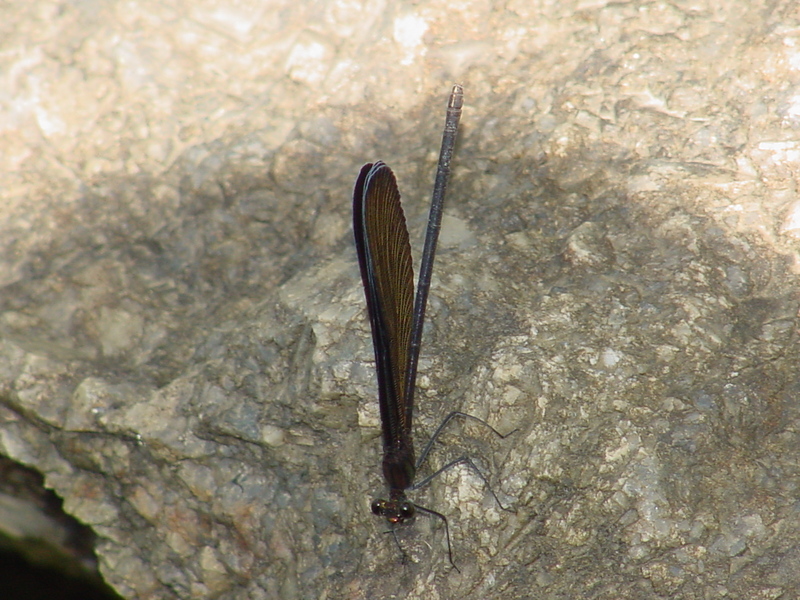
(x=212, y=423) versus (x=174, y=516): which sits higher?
(x=212, y=423)

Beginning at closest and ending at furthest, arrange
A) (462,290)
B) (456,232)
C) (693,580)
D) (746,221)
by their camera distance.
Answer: (693,580)
(746,221)
(462,290)
(456,232)

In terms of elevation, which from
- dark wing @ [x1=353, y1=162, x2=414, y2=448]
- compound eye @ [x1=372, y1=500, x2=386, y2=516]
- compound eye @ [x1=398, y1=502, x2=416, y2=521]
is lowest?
compound eye @ [x1=398, y1=502, x2=416, y2=521]

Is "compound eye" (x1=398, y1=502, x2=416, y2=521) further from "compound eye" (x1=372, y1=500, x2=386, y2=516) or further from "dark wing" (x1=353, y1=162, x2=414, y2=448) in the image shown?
"dark wing" (x1=353, y1=162, x2=414, y2=448)

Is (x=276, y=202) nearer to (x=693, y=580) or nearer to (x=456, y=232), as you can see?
(x=456, y=232)

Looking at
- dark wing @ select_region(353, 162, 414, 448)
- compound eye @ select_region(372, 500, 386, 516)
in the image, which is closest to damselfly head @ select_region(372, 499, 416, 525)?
compound eye @ select_region(372, 500, 386, 516)

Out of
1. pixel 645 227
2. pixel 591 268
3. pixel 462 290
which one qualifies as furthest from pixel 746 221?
pixel 462 290

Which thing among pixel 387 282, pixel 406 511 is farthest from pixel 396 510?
pixel 387 282

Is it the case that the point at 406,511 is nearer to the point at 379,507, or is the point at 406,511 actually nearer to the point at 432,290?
the point at 379,507
